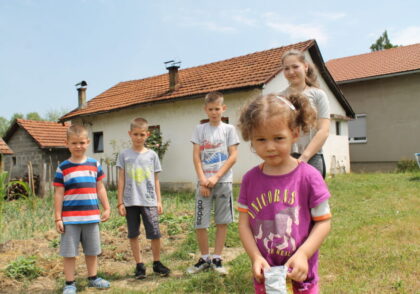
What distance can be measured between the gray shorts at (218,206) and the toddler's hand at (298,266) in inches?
93.1

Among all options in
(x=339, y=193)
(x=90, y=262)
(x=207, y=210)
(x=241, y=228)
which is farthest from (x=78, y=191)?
(x=339, y=193)

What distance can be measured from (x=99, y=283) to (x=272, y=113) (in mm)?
2810

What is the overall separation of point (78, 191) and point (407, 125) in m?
17.8

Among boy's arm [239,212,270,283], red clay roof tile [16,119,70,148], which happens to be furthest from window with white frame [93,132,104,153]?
boy's arm [239,212,270,283]

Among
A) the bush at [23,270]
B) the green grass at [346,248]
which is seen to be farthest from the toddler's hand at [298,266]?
the bush at [23,270]

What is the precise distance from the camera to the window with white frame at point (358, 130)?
19406 mm

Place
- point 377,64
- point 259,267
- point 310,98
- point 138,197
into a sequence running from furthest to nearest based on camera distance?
point 377,64, point 138,197, point 310,98, point 259,267

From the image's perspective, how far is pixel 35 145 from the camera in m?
21.5

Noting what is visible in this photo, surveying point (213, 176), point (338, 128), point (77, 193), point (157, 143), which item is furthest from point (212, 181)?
point (338, 128)

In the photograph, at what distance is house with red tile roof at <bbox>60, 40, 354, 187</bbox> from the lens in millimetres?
12461

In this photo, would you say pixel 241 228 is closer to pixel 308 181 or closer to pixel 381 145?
pixel 308 181

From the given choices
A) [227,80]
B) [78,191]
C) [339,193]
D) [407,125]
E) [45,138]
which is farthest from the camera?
[45,138]

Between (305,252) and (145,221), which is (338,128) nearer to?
(145,221)

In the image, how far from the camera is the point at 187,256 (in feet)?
15.4
